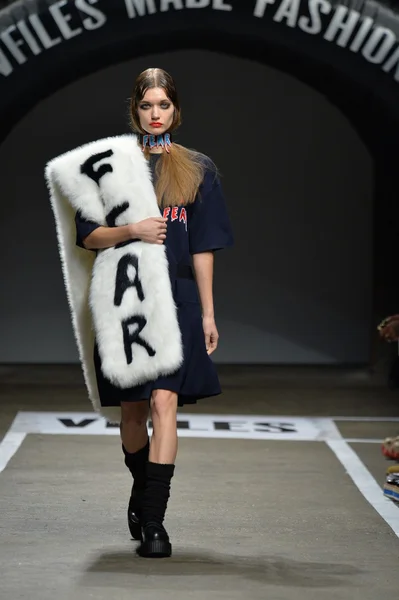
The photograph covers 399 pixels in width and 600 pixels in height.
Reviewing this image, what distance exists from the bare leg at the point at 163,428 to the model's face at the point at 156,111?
91 cm

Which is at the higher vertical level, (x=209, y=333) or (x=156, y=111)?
(x=156, y=111)

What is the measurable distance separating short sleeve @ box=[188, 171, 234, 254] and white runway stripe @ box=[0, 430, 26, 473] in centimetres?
220

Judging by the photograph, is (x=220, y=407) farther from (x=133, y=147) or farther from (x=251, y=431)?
(x=133, y=147)

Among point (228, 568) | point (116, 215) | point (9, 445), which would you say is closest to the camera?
point (228, 568)

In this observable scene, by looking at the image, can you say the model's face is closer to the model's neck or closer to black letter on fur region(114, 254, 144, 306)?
the model's neck

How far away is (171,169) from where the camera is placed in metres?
4.75

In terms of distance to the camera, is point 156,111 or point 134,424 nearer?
point 156,111

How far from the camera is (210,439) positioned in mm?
7695

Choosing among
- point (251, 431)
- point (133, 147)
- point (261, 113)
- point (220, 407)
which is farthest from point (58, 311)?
point (133, 147)

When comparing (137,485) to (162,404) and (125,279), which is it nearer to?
(162,404)

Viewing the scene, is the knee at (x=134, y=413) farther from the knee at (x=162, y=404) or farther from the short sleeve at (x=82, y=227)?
the short sleeve at (x=82, y=227)

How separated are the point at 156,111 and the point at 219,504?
180cm

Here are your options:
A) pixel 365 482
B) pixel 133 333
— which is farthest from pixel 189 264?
pixel 365 482

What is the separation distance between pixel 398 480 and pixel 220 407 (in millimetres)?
3295
